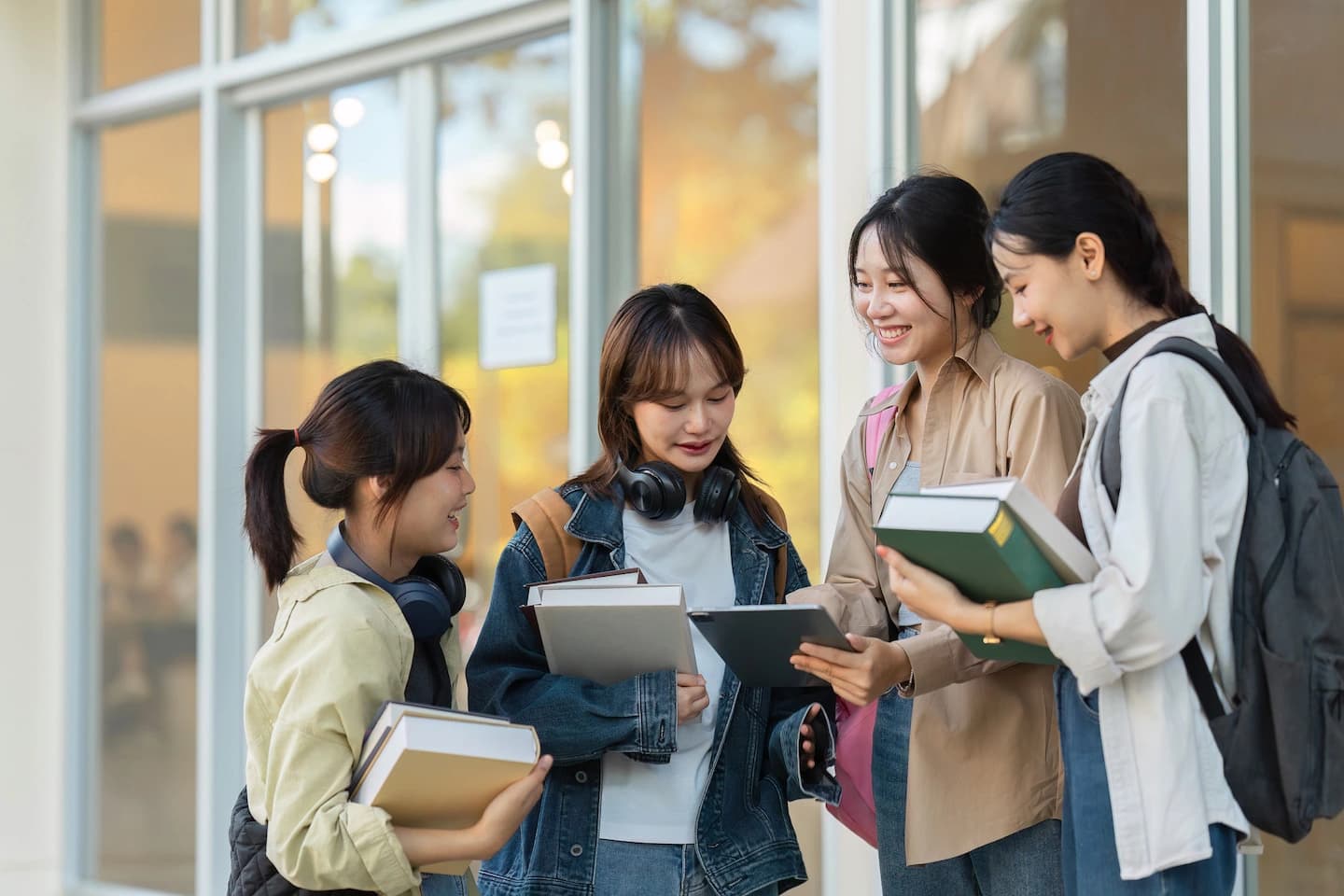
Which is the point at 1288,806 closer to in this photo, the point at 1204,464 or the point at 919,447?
the point at 1204,464

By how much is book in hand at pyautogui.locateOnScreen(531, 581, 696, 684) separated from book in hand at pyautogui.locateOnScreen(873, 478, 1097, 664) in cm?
36

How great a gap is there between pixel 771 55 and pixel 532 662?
2.17m

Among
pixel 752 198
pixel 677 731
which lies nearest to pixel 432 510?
pixel 677 731

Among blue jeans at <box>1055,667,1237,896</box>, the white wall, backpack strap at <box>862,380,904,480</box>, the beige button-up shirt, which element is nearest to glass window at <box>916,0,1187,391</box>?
backpack strap at <box>862,380,904,480</box>

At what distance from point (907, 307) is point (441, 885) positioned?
3.77 ft

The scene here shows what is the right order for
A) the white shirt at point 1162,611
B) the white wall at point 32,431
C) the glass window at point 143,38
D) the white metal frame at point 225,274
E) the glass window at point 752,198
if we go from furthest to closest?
the white wall at point 32,431
the glass window at point 143,38
the white metal frame at point 225,274
the glass window at point 752,198
the white shirt at point 1162,611

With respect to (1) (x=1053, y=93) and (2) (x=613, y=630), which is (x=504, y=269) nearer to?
(1) (x=1053, y=93)

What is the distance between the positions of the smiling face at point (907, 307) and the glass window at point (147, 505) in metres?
3.74

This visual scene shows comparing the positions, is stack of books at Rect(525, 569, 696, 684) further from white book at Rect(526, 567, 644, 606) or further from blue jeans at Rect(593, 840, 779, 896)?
blue jeans at Rect(593, 840, 779, 896)

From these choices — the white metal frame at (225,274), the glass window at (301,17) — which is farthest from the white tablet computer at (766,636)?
the glass window at (301,17)

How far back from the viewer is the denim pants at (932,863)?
2.28 meters

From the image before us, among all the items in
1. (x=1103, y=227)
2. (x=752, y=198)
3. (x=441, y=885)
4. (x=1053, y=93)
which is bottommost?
(x=441, y=885)

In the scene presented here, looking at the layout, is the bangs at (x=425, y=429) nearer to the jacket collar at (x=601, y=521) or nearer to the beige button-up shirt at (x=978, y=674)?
the jacket collar at (x=601, y=521)

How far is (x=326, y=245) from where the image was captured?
5.29 meters
